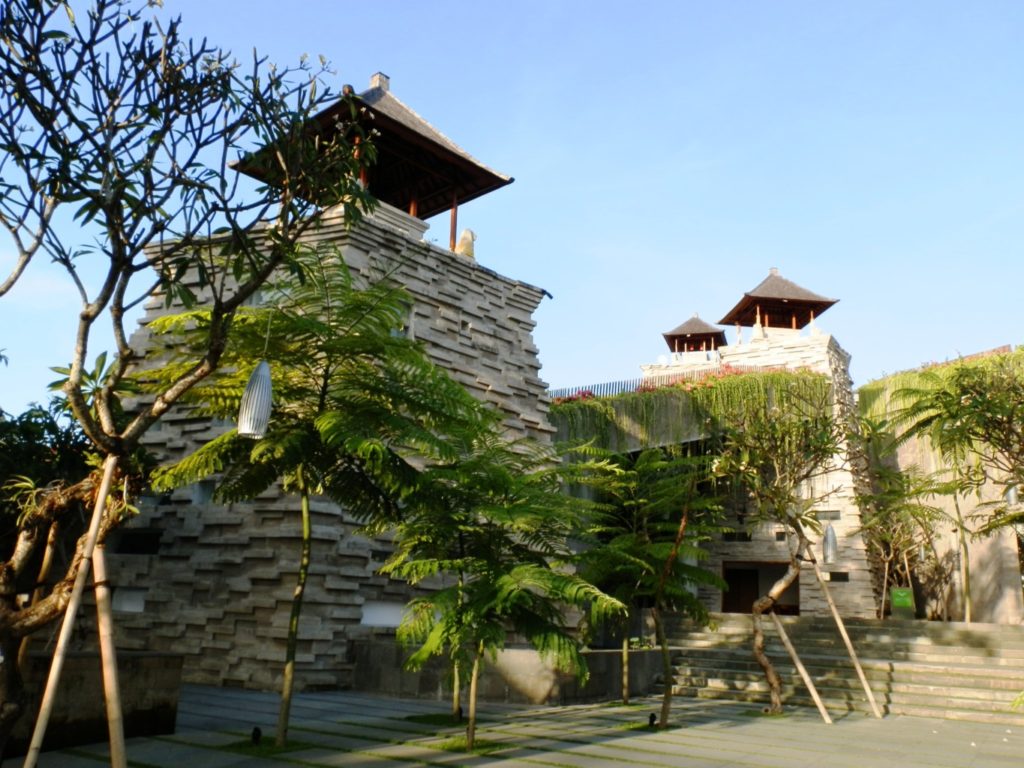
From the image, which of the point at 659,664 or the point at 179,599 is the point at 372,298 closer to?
the point at 179,599

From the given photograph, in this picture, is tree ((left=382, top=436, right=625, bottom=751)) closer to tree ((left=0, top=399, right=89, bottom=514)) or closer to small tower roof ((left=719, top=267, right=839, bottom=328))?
tree ((left=0, top=399, right=89, bottom=514))

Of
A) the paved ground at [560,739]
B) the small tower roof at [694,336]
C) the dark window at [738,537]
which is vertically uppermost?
the small tower roof at [694,336]

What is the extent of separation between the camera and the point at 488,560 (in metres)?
7.75

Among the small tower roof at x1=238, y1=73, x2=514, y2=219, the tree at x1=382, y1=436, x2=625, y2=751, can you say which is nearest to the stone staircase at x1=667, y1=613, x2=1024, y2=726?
the tree at x1=382, y1=436, x2=625, y2=751

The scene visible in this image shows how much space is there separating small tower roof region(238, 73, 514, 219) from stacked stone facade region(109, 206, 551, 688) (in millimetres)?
1703

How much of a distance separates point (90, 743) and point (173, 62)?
5441mm

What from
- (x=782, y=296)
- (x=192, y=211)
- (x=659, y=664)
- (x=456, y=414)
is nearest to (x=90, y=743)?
(x=456, y=414)

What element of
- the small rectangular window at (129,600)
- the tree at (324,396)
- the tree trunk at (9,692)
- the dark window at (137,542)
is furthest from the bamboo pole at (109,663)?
the dark window at (137,542)

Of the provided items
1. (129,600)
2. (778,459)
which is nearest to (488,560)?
(778,459)

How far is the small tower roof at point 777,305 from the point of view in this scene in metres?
34.3

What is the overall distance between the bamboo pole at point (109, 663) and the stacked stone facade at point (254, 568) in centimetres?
730

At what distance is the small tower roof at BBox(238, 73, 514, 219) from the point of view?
1630cm

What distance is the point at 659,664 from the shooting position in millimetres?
15258

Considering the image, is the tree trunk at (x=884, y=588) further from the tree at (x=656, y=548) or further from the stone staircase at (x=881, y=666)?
the tree at (x=656, y=548)
